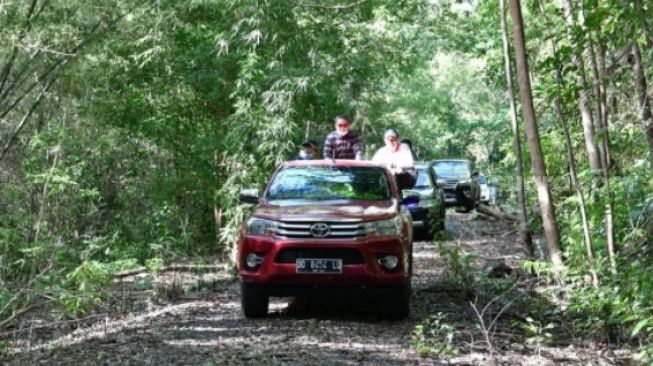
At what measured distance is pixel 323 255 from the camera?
837 centimetres

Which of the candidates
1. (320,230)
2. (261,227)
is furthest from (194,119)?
(320,230)

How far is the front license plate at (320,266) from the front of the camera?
832 centimetres

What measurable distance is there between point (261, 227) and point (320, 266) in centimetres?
80

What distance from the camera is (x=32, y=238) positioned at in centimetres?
1426

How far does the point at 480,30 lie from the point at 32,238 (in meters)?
13.0

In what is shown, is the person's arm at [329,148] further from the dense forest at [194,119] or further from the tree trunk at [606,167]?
the tree trunk at [606,167]

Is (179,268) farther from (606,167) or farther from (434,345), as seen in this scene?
(606,167)

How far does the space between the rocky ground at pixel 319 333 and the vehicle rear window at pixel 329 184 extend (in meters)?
1.32

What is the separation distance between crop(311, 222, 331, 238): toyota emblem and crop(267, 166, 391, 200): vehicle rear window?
0.92 meters

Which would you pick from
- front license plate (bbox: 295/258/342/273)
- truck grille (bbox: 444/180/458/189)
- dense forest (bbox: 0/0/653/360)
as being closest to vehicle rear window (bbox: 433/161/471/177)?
truck grille (bbox: 444/180/458/189)

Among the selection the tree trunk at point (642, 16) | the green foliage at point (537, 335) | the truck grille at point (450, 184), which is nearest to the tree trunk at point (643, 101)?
the tree trunk at point (642, 16)

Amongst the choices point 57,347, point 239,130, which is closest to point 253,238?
point 57,347

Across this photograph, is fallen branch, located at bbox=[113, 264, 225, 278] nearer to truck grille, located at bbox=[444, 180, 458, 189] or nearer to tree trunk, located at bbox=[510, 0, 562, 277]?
tree trunk, located at bbox=[510, 0, 562, 277]

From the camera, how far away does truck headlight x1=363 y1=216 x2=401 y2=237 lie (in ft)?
27.7
